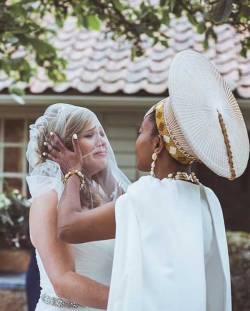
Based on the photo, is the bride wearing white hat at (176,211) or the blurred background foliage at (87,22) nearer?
the bride wearing white hat at (176,211)

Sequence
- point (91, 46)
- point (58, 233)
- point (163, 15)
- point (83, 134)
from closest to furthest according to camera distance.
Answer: point (58, 233) < point (83, 134) < point (163, 15) < point (91, 46)

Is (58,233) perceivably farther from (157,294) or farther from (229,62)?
(229,62)

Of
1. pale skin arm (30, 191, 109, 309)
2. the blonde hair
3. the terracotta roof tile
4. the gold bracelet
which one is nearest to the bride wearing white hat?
the gold bracelet

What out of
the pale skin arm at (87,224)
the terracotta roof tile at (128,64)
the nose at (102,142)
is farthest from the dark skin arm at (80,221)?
the terracotta roof tile at (128,64)

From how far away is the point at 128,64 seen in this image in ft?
34.3

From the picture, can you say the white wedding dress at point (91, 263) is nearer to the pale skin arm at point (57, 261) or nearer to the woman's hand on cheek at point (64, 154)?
the pale skin arm at point (57, 261)

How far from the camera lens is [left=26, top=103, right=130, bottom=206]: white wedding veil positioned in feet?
10.9

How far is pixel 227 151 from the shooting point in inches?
110

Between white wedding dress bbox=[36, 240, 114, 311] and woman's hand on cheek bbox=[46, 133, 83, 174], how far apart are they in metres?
0.33

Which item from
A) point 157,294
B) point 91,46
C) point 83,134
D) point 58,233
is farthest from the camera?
point 91,46

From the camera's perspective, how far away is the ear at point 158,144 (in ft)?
9.28

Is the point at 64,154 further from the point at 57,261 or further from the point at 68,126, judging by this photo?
the point at 57,261

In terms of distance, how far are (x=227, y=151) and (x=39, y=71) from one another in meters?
8.00

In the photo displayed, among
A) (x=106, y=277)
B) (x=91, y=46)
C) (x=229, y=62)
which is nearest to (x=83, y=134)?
(x=106, y=277)
